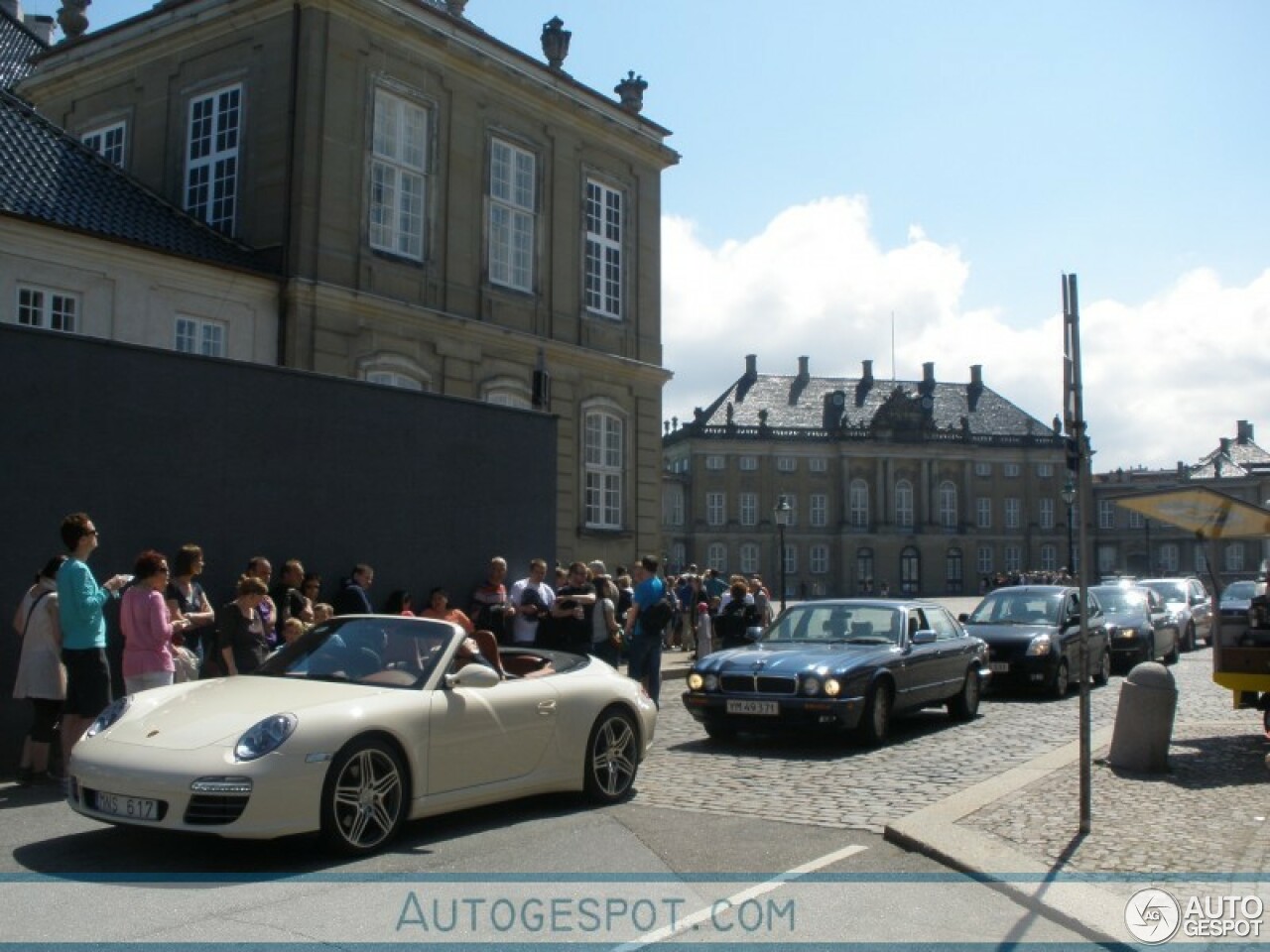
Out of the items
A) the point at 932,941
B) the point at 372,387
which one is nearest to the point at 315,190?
the point at 372,387

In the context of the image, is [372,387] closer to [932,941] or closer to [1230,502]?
[1230,502]

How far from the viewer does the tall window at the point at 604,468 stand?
91.2 feet

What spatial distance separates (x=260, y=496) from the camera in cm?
1262

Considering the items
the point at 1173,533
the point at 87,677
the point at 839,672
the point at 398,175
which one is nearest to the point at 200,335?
the point at 398,175

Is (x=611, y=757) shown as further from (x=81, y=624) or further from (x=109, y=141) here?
(x=109, y=141)

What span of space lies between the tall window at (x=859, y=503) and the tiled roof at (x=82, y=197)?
8213 cm

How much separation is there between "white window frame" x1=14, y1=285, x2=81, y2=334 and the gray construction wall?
7529 mm

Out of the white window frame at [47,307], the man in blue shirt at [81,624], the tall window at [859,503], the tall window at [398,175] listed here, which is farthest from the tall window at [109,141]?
the tall window at [859,503]

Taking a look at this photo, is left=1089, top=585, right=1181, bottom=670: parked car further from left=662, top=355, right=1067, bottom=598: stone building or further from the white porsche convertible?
left=662, top=355, right=1067, bottom=598: stone building

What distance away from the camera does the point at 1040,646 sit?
58.2 feet

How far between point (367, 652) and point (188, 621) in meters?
2.82

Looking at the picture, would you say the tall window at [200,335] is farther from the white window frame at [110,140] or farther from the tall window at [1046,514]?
the tall window at [1046,514]

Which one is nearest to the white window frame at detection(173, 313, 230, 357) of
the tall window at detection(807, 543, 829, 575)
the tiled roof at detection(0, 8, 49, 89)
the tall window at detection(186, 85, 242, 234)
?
the tall window at detection(186, 85, 242, 234)

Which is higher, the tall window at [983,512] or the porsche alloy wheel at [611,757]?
the tall window at [983,512]
